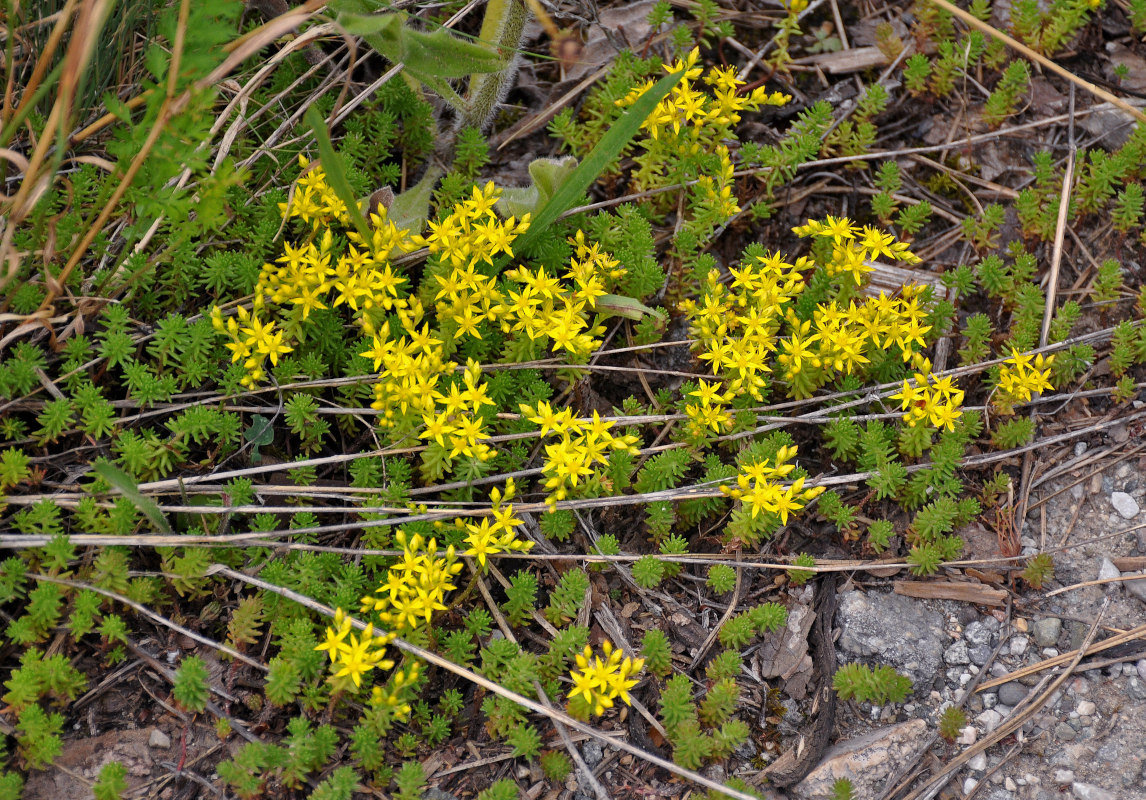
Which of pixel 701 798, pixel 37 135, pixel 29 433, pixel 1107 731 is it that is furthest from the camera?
pixel 37 135

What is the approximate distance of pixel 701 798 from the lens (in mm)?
3090

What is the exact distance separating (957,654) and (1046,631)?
1.28 feet

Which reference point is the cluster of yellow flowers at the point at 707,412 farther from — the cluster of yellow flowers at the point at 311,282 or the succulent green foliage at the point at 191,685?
the succulent green foliage at the point at 191,685

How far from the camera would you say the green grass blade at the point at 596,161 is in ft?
12.4

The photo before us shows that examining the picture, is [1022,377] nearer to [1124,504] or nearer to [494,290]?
[1124,504]

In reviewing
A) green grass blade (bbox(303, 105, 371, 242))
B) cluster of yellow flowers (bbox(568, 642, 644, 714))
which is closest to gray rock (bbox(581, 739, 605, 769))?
cluster of yellow flowers (bbox(568, 642, 644, 714))

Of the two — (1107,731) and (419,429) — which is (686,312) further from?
(1107,731)

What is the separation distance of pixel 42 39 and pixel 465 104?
6.00 ft

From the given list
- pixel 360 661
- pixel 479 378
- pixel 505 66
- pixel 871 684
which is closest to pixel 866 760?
pixel 871 684

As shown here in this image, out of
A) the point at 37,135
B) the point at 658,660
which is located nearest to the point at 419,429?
the point at 658,660

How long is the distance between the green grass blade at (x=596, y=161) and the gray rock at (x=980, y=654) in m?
2.51

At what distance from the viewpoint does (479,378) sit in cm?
395

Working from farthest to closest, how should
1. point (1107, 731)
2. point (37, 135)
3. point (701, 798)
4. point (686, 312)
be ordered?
point (686, 312), point (37, 135), point (1107, 731), point (701, 798)

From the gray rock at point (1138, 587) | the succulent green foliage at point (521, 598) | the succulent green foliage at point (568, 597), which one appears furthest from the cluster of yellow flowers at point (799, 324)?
the gray rock at point (1138, 587)
